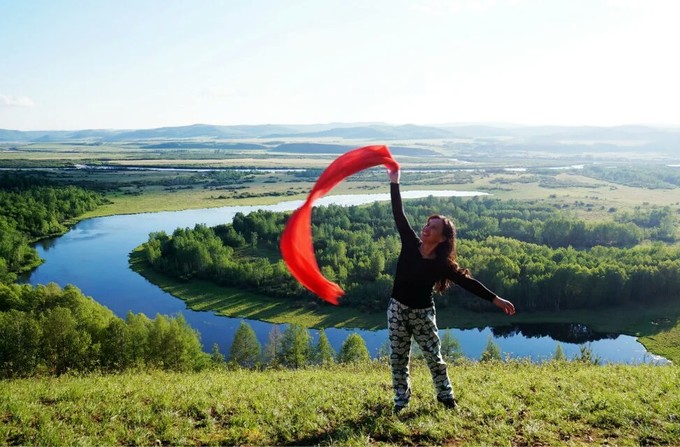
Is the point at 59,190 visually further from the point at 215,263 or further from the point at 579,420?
the point at 579,420

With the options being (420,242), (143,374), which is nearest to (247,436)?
(420,242)

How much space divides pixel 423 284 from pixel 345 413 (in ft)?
9.76

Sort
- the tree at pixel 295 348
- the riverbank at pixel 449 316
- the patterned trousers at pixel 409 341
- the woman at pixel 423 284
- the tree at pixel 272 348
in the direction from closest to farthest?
the woman at pixel 423 284
the patterned trousers at pixel 409 341
the tree at pixel 295 348
the tree at pixel 272 348
the riverbank at pixel 449 316

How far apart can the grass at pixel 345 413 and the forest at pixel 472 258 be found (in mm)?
55599

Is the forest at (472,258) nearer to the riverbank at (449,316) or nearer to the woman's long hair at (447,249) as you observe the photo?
the riverbank at (449,316)

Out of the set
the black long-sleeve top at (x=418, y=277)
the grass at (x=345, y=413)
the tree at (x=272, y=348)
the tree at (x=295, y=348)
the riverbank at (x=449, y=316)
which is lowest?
the riverbank at (x=449, y=316)

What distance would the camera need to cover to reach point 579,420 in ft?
29.6

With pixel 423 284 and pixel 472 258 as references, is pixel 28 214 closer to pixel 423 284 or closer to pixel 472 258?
pixel 472 258

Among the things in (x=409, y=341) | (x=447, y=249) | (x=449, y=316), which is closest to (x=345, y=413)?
(x=409, y=341)

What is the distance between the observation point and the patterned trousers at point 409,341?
887 cm

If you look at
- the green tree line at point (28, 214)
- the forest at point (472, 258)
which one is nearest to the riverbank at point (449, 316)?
the forest at point (472, 258)

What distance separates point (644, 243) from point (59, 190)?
14208 centimetres

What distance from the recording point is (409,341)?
9242 millimetres

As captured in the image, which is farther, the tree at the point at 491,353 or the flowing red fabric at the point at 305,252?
the tree at the point at 491,353
